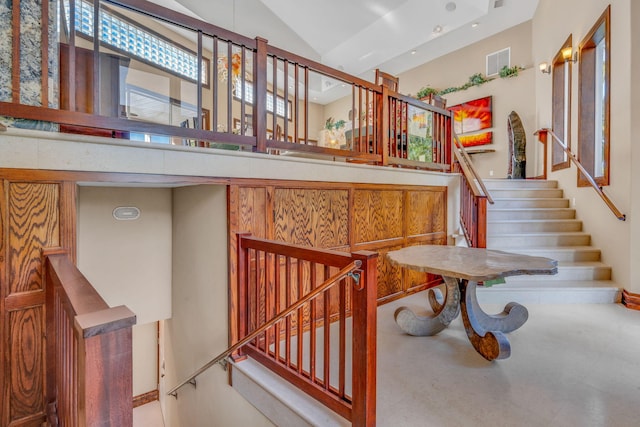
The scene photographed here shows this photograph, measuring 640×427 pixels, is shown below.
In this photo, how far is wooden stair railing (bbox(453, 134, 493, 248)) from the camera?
3738mm

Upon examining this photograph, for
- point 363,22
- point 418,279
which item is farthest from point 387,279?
point 363,22

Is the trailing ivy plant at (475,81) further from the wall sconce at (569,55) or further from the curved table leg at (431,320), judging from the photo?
the curved table leg at (431,320)

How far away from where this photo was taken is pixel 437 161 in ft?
14.4

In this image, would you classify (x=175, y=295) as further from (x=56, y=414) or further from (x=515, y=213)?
(x=515, y=213)

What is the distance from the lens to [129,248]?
309 cm

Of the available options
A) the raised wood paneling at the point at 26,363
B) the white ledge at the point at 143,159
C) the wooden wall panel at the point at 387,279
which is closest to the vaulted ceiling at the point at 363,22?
the white ledge at the point at 143,159

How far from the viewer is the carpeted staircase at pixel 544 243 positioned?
347cm

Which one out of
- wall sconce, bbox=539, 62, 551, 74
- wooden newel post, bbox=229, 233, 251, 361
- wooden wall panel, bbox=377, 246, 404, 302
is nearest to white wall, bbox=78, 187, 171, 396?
wooden newel post, bbox=229, 233, 251, 361

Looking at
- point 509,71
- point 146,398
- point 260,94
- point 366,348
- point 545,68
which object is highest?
point 509,71

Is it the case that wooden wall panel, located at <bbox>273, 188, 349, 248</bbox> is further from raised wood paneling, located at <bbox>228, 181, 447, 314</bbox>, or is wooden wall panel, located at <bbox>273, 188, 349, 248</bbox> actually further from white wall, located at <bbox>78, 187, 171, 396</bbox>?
white wall, located at <bbox>78, 187, 171, 396</bbox>

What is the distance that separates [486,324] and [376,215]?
1459 mm

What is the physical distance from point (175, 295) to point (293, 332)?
1398 mm

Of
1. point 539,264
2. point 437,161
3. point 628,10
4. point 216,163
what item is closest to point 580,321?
point 539,264

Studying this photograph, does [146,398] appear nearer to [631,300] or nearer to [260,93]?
[260,93]
